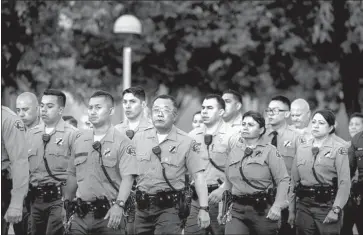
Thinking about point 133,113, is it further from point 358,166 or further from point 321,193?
point 358,166

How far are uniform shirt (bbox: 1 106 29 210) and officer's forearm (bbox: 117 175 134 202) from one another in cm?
129

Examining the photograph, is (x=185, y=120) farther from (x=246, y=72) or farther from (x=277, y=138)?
(x=277, y=138)

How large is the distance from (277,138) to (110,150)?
3.55 meters

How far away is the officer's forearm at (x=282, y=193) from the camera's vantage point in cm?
1052

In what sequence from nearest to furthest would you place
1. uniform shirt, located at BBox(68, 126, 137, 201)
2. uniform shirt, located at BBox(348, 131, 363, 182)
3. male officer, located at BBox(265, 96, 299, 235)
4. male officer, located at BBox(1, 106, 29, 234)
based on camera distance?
male officer, located at BBox(1, 106, 29, 234) < uniform shirt, located at BBox(68, 126, 137, 201) < uniform shirt, located at BBox(348, 131, 363, 182) < male officer, located at BBox(265, 96, 299, 235)

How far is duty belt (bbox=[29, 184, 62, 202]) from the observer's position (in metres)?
11.1

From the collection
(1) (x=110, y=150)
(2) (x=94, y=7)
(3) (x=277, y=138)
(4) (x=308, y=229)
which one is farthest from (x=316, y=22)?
(1) (x=110, y=150)

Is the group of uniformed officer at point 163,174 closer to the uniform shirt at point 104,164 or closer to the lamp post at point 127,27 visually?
the uniform shirt at point 104,164

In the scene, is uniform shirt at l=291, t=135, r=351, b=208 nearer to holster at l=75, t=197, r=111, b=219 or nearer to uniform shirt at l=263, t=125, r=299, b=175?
uniform shirt at l=263, t=125, r=299, b=175

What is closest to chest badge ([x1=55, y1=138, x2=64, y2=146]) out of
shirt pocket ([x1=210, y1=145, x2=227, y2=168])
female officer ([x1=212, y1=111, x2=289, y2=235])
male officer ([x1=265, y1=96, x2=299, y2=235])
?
female officer ([x1=212, y1=111, x2=289, y2=235])

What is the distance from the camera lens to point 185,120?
Result: 36.3m

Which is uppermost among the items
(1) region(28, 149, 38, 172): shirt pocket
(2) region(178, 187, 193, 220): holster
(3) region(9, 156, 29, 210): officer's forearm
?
(1) region(28, 149, 38, 172): shirt pocket

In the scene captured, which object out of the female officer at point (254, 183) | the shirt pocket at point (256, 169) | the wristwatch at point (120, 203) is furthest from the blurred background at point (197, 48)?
the wristwatch at point (120, 203)

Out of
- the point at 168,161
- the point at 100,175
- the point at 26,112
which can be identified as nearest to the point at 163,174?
the point at 168,161
